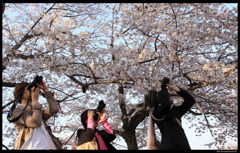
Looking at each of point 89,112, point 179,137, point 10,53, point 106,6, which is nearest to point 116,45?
point 106,6

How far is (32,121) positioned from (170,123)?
1754 mm

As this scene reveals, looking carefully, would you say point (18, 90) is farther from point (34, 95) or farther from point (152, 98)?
point (152, 98)

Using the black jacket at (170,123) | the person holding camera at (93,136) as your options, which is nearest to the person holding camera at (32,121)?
the person holding camera at (93,136)

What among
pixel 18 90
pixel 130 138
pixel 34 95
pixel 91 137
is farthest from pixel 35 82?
pixel 130 138

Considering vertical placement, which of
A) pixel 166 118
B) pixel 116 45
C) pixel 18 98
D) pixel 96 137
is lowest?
pixel 96 137

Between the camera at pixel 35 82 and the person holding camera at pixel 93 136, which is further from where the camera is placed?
the person holding camera at pixel 93 136

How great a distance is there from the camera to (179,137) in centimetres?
283

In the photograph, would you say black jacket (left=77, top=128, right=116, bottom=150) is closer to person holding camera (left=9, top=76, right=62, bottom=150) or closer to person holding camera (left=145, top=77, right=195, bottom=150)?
person holding camera (left=9, top=76, right=62, bottom=150)

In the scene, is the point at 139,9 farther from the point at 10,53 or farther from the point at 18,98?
the point at 18,98

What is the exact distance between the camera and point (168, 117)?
3010mm

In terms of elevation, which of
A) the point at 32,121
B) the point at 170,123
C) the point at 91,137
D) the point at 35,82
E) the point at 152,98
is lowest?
the point at 91,137

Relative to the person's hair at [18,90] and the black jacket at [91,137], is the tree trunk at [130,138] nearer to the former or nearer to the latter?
the black jacket at [91,137]

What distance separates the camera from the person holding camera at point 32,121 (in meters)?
3.07

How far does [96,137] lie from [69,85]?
6.45 m
